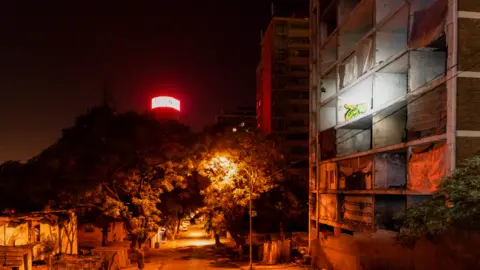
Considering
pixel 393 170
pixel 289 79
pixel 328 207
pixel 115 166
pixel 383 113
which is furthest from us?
pixel 289 79

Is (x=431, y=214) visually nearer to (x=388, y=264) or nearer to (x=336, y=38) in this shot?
(x=388, y=264)

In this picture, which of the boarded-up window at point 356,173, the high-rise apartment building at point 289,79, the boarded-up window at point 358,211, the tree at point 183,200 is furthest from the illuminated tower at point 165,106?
the boarded-up window at point 358,211

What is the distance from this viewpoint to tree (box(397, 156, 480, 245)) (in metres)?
9.62

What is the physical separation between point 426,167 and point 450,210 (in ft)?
15.2

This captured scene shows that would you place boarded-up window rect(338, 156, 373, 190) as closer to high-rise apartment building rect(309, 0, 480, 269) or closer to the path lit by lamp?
high-rise apartment building rect(309, 0, 480, 269)

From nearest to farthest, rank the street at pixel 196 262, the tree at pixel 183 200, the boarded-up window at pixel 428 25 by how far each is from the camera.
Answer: the boarded-up window at pixel 428 25
the street at pixel 196 262
the tree at pixel 183 200

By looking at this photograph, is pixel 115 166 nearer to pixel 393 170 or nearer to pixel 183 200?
pixel 183 200

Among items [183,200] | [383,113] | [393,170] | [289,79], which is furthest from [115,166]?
[289,79]

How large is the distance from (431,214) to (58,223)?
18.7 metres

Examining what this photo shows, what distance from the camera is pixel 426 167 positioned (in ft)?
47.2

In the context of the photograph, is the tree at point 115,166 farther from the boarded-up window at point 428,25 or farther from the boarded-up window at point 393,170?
the boarded-up window at point 428,25

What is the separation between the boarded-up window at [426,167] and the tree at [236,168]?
44.3 feet

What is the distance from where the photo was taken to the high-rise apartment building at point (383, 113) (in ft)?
41.0

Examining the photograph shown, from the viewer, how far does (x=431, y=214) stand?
10898 millimetres
